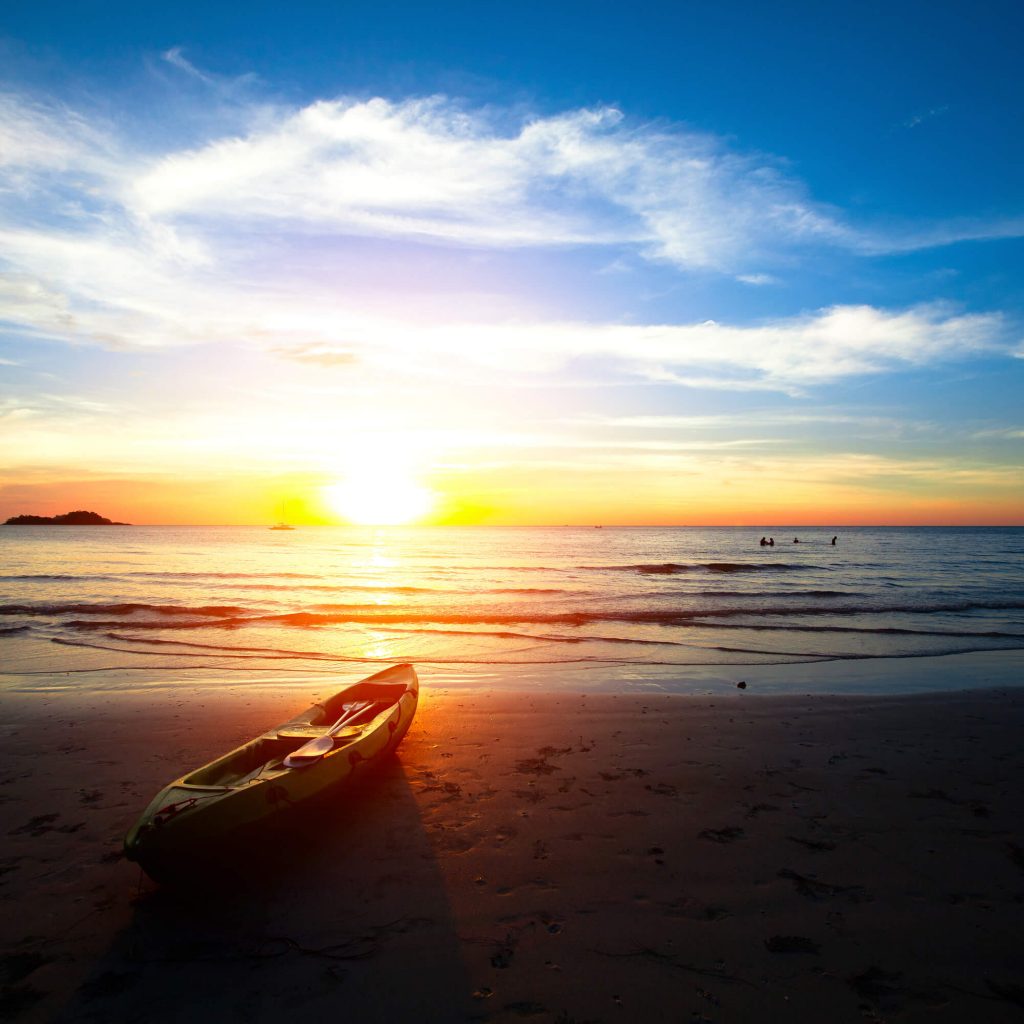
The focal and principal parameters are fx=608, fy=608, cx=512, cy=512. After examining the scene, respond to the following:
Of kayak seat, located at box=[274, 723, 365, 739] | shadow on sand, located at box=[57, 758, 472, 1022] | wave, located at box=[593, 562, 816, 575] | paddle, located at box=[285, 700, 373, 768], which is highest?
paddle, located at box=[285, 700, 373, 768]

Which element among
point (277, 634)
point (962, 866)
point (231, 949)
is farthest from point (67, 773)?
point (277, 634)

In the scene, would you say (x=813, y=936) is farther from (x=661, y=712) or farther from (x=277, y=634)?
(x=277, y=634)

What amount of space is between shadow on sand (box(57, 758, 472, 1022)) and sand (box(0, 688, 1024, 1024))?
2 centimetres

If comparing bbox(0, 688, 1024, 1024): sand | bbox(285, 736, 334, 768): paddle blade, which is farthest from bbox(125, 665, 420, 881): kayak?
bbox(0, 688, 1024, 1024): sand

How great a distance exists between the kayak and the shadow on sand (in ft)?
0.80

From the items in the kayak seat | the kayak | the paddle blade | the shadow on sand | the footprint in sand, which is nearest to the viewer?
the shadow on sand

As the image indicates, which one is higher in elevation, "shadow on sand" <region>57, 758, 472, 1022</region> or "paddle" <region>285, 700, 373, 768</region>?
"paddle" <region>285, 700, 373, 768</region>

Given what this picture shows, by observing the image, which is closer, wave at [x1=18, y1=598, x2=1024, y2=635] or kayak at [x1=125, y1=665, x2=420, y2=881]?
kayak at [x1=125, y1=665, x2=420, y2=881]

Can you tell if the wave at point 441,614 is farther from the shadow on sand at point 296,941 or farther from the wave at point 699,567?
the wave at point 699,567

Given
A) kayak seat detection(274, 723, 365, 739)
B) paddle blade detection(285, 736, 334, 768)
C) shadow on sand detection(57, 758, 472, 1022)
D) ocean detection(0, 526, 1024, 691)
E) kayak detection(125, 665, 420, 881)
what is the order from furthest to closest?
1. ocean detection(0, 526, 1024, 691)
2. kayak seat detection(274, 723, 365, 739)
3. paddle blade detection(285, 736, 334, 768)
4. kayak detection(125, 665, 420, 881)
5. shadow on sand detection(57, 758, 472, 1022)

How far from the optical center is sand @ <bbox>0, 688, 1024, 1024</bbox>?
4.04 meters

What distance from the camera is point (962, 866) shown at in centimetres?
541

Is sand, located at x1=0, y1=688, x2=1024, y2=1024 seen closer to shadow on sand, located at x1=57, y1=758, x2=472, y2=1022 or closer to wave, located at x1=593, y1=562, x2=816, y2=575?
shadow on sand, located at x1=57, y1=758, x2=472, y2=1022

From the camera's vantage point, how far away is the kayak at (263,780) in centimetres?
500
